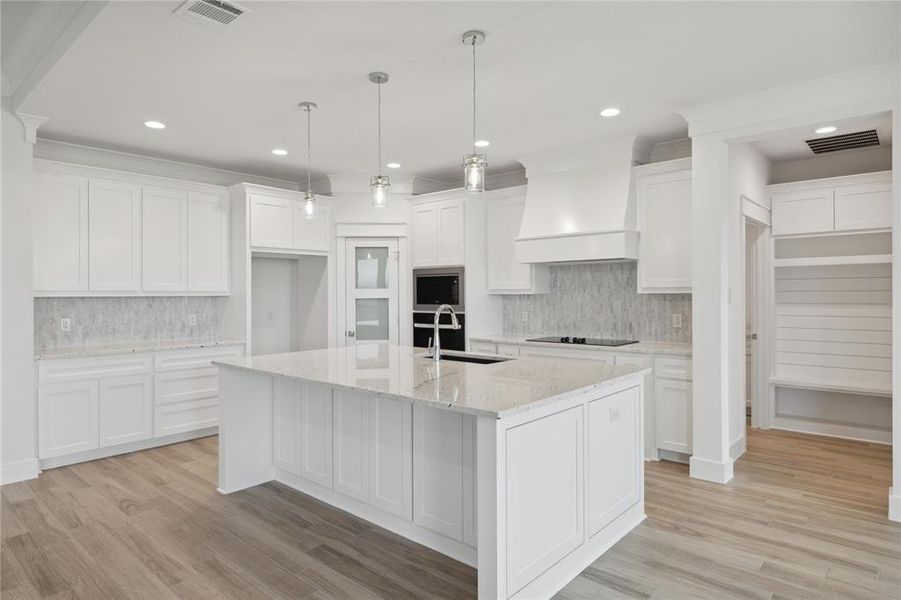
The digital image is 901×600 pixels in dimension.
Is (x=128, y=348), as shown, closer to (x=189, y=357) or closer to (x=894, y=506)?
(x=189, y=357)

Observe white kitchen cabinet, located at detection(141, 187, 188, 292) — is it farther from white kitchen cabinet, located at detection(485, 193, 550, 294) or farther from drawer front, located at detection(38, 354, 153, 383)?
white kitchen cabinet, located at detection(485, 193, 550, 294)

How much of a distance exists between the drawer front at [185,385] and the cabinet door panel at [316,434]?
1.73 m

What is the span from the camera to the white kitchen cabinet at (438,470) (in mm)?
2740

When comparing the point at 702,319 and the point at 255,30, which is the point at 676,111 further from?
the point at 255,30

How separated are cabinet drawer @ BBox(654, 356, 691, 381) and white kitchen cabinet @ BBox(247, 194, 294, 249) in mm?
3639

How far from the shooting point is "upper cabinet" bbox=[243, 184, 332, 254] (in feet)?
17.6

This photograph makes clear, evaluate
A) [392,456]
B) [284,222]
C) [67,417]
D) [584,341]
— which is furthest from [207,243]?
[584,341]

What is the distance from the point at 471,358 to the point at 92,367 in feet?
10.1

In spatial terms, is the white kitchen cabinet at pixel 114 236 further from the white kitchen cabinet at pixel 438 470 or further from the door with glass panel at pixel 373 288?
the white kitchen cabinet at pixel 438 470

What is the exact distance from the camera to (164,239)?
16.6 feet

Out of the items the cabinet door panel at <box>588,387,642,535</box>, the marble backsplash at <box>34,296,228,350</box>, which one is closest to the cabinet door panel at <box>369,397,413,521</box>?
the cabinet door panel at <box>588,387,642,535</box>

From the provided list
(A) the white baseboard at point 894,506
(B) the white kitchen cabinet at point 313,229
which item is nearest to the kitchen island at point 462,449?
(A) the white baseboard at point 894,506

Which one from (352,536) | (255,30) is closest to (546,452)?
(352,536)

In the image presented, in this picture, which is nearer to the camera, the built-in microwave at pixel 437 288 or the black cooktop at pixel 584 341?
the black cooktop at pixel 584 341
